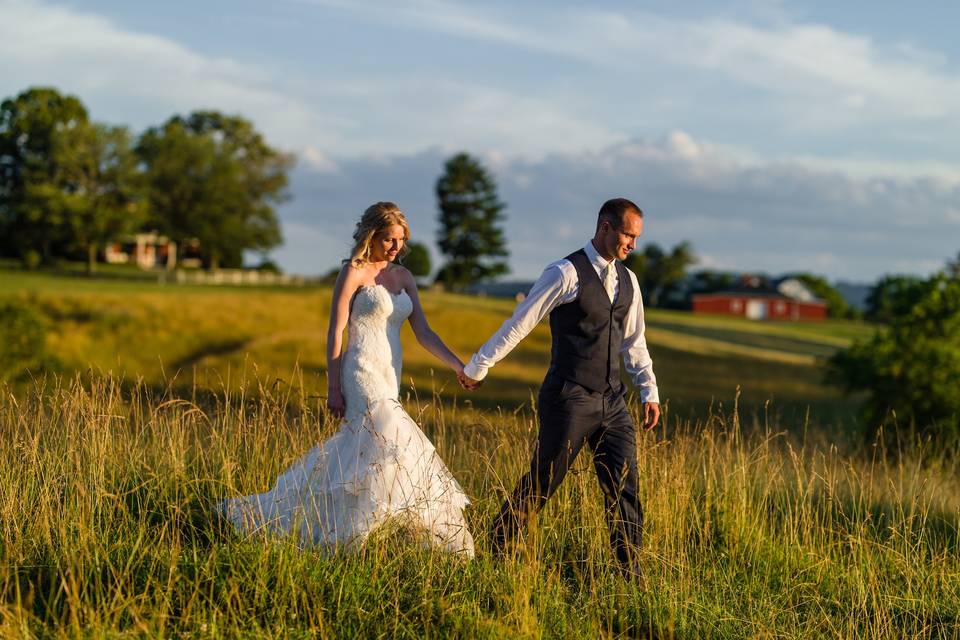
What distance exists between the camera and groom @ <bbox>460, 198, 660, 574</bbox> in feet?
18.3

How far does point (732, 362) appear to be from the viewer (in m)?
44.1

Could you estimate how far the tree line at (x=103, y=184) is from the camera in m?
63.9

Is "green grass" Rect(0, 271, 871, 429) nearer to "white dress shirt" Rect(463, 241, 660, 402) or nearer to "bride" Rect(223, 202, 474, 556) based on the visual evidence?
"bride" Rect(223, 202, 474, 556)

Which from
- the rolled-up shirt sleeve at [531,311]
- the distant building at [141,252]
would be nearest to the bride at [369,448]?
the rolled-up shirt sleeve at [531,311]

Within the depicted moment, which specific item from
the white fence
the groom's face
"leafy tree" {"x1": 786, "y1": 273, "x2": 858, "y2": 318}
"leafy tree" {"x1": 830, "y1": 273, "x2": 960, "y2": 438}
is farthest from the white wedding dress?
"leafy tree" {"x1": 786, "y1": 273, "x2": 858, "y2": 318}

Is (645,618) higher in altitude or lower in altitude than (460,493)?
lower

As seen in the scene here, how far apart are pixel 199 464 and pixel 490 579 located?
9.11ft

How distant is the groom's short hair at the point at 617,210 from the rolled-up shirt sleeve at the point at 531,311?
0.35 m

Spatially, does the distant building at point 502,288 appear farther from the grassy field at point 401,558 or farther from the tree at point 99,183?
the grassy field at point 401,558

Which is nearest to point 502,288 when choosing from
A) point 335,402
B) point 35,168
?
point 35,168

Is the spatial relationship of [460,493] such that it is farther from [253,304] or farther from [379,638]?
[253,304]

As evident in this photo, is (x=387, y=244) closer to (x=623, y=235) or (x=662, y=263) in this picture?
(x=623, y=235)

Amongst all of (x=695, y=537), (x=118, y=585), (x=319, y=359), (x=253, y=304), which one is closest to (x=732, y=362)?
(x=319, y=359)

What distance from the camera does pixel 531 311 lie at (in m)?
5.59
